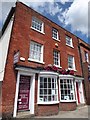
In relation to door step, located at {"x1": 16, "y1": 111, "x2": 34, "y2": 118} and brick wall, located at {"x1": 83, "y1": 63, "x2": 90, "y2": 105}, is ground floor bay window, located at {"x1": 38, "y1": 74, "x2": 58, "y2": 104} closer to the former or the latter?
door step, located at {"x1": 16, "y1": 111, "x2": 34, "y2": 118}

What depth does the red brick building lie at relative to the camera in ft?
28.7

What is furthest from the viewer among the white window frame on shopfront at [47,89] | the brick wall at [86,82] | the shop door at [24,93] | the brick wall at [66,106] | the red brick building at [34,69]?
the brick wall at [86,82]

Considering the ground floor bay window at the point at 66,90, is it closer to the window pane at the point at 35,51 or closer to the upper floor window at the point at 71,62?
the upper floor window at the point at 71,62

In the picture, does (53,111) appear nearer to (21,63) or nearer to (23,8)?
(21,63)

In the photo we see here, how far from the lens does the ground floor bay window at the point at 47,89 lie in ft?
32.8

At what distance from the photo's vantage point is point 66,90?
11.9 meters

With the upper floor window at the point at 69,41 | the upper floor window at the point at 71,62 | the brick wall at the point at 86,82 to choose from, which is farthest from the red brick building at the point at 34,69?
the brick wall at the point at 86,82

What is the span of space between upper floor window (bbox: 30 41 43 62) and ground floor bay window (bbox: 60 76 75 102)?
3.09m

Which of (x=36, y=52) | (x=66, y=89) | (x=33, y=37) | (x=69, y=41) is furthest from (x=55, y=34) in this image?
(x=66, y=89)

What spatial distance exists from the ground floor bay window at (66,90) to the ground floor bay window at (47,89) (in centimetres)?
125

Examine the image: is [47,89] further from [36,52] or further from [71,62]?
[71,62]

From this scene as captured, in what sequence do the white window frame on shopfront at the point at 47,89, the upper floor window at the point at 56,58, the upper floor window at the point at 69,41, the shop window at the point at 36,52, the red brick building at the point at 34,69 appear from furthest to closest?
the upper floor window at the point at 69,41 → the upper floor window at the point at 56,58 → the shop window at the point at 36,52 → the white window frame on shopfront at the point at 47,89 → the red brick building at the point at 34,69

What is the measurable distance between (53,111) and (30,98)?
6.80 feet

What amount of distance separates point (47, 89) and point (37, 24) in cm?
632
